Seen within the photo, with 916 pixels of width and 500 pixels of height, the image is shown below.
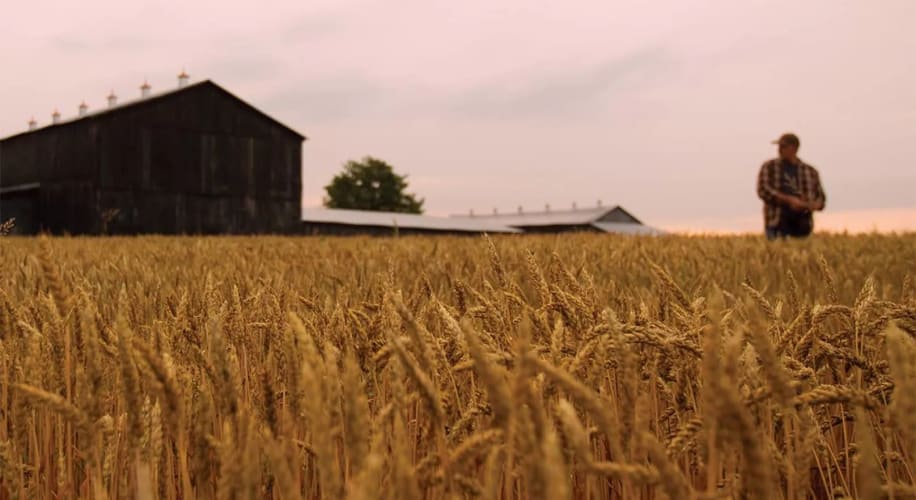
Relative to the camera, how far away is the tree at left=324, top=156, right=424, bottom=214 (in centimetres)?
6581

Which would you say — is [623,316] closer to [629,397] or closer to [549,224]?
[629,397]

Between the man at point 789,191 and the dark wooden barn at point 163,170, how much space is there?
20.3m

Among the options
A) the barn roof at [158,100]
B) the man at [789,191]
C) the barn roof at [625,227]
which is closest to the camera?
the man at [789,191]

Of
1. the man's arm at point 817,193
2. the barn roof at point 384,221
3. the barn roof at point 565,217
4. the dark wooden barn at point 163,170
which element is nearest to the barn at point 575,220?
the barn roof at point 565,217

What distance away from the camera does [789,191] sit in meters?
10.2

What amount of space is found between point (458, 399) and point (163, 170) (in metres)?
26.9

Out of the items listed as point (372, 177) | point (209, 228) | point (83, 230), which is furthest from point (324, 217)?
point (372, 177)

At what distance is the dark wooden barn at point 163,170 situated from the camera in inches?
984

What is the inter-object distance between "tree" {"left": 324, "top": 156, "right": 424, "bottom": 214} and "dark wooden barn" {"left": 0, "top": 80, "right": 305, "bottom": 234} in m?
36.4

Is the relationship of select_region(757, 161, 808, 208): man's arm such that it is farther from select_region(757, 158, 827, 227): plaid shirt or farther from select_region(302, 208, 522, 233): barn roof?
select_region(302, 208, 522, 233): barn roof

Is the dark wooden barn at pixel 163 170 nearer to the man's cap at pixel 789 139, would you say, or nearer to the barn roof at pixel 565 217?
the man's cap at pixel 789 139

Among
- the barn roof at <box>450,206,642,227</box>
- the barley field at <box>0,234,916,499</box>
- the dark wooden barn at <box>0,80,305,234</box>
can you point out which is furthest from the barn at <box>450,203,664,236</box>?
the barley field at <box>0,234,916,499</box>

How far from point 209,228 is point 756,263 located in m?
25.2

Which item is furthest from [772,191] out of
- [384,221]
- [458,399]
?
[384,221]
